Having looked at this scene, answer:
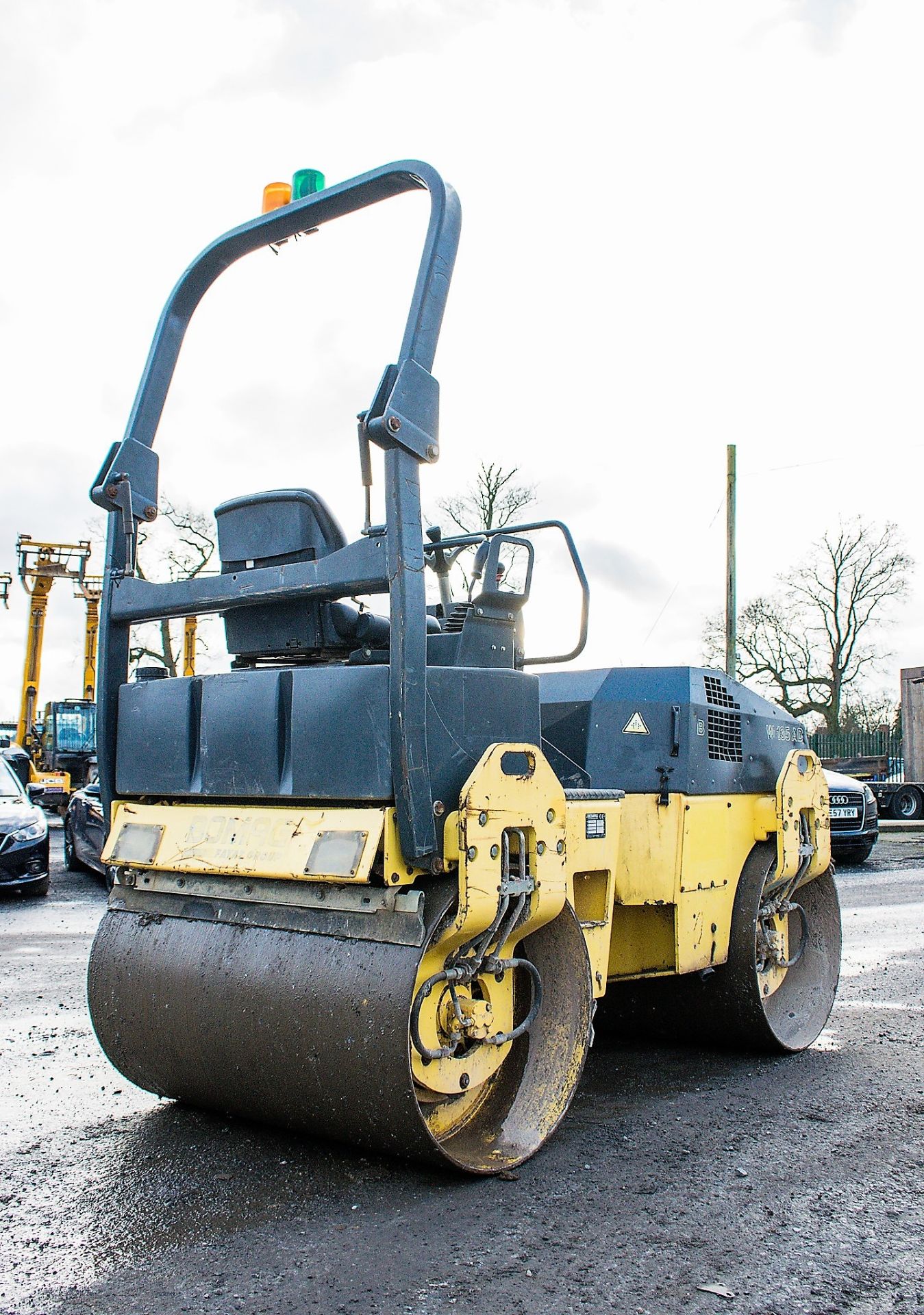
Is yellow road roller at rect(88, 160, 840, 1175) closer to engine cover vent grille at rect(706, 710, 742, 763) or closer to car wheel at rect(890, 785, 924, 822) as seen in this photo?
engine cover vent grille at rect(706, 710, 742, 763)

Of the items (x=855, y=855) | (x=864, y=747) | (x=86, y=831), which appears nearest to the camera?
(x=86, y=831)

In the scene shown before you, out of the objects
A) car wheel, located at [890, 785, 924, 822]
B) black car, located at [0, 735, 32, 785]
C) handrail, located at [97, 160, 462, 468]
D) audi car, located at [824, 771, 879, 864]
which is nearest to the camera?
handrail, located at [97, 160, 462, 468]

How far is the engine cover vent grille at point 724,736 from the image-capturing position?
15.2 feet

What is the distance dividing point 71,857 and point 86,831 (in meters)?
1.28

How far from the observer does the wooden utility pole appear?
1970cm

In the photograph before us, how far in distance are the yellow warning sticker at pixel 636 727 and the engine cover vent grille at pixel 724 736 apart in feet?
0.94

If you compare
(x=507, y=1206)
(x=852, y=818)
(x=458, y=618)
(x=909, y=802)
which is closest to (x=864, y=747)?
(x=909, y=802)

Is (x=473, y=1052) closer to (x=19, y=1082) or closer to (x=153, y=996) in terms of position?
(x=153, y=996)

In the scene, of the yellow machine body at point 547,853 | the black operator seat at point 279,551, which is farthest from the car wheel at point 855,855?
the black operator seat at point 279,551

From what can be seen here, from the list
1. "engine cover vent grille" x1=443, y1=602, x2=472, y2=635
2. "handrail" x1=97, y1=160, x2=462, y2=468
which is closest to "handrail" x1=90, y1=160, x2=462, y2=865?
"handrail" x1=97, y1=160, x2=462, y2=468

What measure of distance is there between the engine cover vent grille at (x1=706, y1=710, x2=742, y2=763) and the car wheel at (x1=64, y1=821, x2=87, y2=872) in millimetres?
9346

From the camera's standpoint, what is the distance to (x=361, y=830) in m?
3.02

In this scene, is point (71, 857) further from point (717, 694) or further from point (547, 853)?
point (547, 853)

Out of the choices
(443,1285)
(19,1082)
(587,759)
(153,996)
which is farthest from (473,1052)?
(19,1082)
